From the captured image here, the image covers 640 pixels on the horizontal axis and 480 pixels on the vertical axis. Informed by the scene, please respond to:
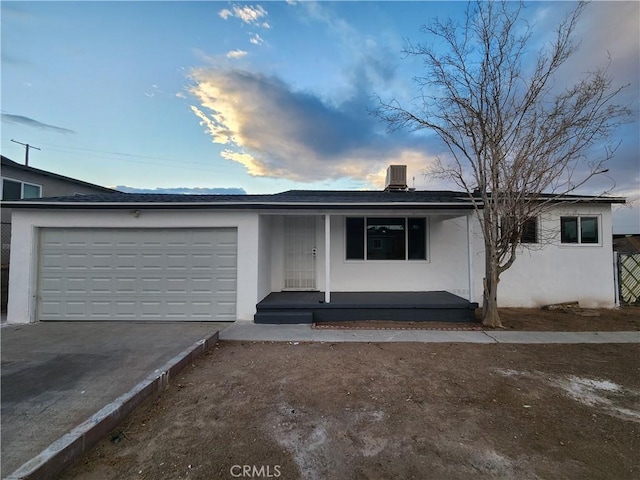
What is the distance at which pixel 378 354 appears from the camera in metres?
4.89

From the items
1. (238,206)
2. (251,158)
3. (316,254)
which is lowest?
(316,254)

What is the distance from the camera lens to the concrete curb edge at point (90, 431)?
208 centimetres

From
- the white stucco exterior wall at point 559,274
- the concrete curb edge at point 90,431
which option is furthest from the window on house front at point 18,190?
the white stucco exterior wall at point 559,274

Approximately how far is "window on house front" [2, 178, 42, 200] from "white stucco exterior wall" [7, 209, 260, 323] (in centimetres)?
492

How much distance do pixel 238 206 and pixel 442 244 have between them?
5.81 m

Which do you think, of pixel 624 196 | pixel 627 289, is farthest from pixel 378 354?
pixel 627 289

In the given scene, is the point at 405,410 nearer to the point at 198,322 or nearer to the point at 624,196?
the point at 198,322

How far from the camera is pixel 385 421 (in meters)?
2.96

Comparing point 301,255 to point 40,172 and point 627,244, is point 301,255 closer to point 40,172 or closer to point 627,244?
point 40,172

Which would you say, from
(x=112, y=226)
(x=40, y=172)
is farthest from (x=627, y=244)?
(x=40, y=172)

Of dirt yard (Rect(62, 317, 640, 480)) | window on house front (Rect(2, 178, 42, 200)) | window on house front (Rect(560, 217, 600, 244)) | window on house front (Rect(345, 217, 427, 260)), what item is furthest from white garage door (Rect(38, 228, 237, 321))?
window on house front (Rect(560, 217, 600, 244))

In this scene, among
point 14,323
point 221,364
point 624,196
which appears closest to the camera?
point 221,364

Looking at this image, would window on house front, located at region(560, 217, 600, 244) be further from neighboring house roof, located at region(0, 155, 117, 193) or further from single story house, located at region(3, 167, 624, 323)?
neighboring house roof, located at region(0, 155, 117, 193)

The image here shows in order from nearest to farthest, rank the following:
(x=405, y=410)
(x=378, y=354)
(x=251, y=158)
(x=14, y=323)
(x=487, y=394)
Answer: (x=405, y=410) → (x=487, y=394) → (x=378, y=354) → (x=14, y=323) → (x=251, y=158)
